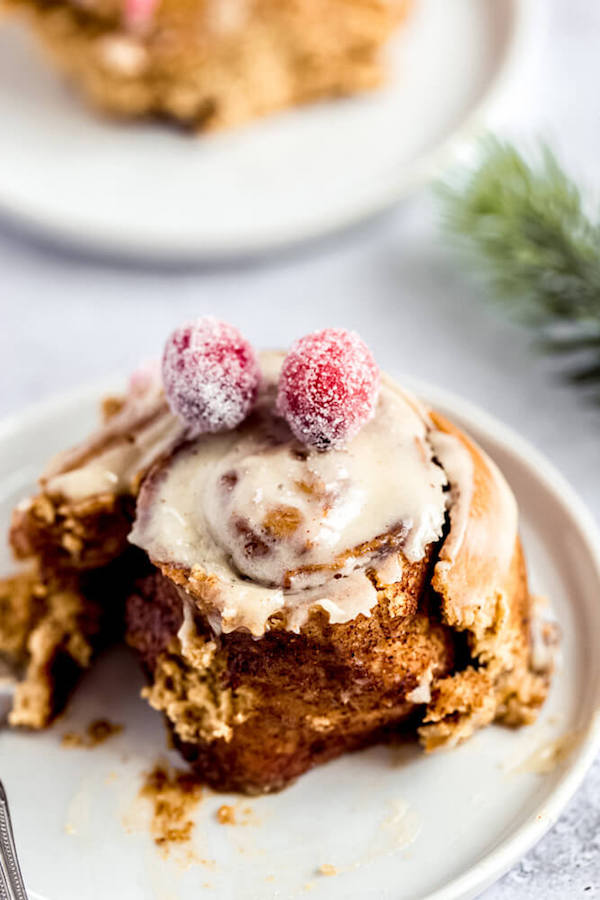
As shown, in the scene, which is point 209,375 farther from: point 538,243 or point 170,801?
point 538,243

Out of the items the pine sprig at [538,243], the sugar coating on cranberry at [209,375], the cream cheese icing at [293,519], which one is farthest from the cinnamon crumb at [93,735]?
the pine sprig at [538,243]

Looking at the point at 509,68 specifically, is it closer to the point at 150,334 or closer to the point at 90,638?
the point at 150,334

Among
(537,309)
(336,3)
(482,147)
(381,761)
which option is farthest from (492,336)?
(381,761)

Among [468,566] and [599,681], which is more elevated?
[468,566]

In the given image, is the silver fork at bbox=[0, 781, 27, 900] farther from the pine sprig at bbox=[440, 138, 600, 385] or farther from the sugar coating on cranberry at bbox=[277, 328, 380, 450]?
the pine sprig at bbox=[440, 138, 600, 385]

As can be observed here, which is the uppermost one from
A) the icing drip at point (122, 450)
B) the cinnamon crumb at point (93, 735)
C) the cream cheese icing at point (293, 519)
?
the icing drip at point (122, 450)

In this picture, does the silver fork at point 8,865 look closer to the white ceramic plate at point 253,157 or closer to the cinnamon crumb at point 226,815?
the cinnamon crumb at point 226,815

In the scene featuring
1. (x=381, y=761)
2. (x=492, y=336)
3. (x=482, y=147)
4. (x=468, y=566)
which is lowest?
(x=381, y=761)
